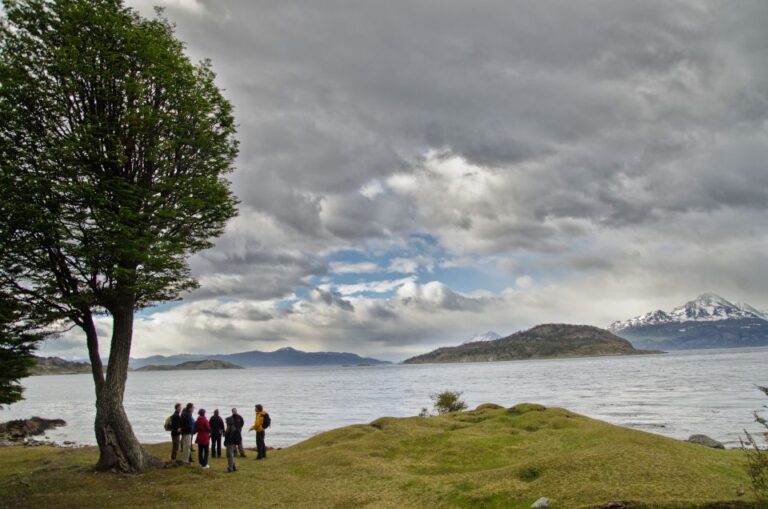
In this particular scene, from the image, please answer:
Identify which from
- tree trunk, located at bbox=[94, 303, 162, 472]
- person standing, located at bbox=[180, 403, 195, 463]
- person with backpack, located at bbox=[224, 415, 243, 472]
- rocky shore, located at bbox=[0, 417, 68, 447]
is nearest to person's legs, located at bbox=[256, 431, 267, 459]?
person with backpack, located at bbox=[224, 415, 243, 472]

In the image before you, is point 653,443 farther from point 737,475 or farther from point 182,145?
point 182,145

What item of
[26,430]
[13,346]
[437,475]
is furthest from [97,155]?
[26,430]

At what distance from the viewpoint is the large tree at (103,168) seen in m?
23.8

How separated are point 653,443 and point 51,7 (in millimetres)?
34718

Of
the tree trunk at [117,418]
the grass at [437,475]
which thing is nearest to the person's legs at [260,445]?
the grass at [437,475]

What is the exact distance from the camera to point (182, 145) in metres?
28.1

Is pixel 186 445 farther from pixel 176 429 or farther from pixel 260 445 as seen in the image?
pixel 260 445

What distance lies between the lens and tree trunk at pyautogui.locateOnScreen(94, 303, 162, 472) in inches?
1040

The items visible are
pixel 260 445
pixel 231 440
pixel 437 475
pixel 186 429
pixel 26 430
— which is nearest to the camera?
pixel 437 475

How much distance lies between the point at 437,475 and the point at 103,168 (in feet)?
72.1

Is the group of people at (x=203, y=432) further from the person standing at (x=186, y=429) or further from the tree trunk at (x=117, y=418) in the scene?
the tree trunk at (x=117, y=418)

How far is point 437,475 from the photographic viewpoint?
23.6 meters

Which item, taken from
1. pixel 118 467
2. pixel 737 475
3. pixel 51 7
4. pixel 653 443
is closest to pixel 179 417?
pixel 118 467

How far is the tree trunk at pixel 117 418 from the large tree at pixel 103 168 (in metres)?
0.06
